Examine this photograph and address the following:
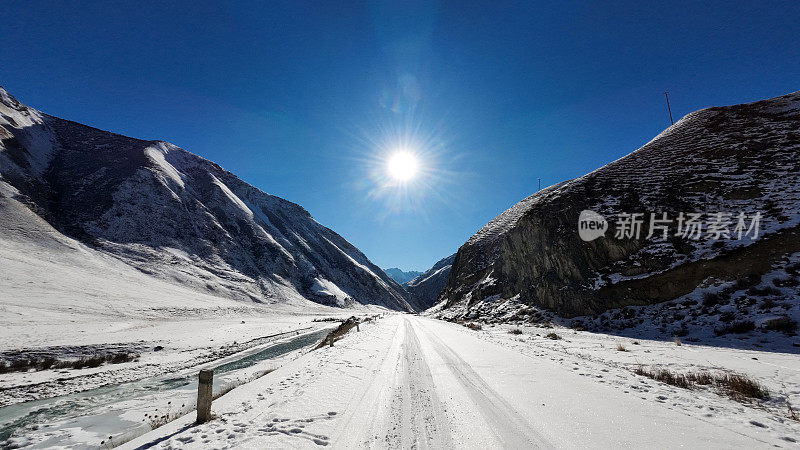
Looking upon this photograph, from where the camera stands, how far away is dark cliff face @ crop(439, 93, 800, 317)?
19.9 m

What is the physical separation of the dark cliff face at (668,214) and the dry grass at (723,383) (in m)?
15.6

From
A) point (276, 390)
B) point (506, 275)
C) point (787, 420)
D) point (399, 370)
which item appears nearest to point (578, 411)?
point (787, 420)

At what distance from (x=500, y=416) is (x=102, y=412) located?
1240 cm

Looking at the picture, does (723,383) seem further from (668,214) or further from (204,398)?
(668,214)

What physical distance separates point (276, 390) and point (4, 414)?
9.71 metres

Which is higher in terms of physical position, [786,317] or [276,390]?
[786,317]

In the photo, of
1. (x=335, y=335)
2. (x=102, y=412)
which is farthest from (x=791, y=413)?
(x=335, y=335)

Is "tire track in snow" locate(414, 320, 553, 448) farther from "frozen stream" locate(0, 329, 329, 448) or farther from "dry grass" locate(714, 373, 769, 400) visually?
"frozen stream" locate(0, 329, 329, 448)

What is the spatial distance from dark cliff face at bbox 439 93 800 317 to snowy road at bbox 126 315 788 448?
19020mm

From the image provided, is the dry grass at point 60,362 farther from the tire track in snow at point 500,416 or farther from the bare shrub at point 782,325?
the bare shrub at point 782,325

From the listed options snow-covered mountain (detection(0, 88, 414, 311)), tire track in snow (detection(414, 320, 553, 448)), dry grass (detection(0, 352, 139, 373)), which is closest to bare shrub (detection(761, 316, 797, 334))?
tire track in snow (detection(414, 320, 553, 448))

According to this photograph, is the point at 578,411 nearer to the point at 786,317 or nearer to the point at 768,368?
the point at 768,368

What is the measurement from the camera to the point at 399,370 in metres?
10.1

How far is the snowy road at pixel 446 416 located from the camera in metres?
4.68
